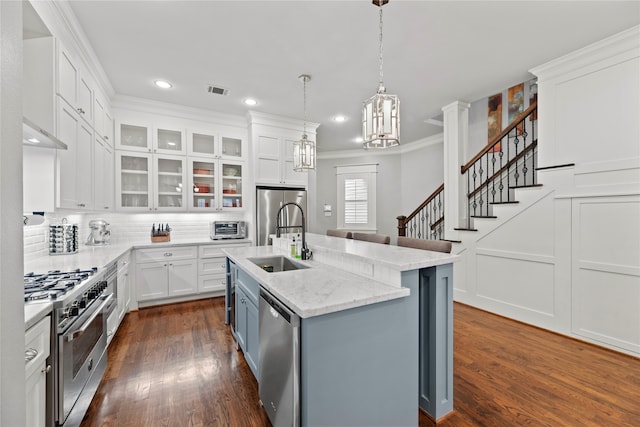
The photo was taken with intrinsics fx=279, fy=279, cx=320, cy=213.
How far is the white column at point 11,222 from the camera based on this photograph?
564 millimetres

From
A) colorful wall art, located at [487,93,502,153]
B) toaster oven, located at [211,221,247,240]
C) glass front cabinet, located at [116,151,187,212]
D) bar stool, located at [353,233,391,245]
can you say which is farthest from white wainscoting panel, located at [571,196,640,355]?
glass front cabinet, located at [116,151,187,212]

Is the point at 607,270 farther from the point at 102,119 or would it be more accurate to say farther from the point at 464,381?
the point at 102,119

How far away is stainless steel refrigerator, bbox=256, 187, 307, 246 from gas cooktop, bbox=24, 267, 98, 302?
240 centimetres

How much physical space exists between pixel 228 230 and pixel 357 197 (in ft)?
11.6

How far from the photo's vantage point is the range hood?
58.0 inches

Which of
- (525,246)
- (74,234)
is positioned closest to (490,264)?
(525,246)

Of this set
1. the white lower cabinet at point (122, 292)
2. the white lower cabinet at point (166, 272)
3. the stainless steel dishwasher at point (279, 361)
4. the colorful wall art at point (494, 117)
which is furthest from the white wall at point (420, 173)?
the white lower cabinet at point (122, 292)

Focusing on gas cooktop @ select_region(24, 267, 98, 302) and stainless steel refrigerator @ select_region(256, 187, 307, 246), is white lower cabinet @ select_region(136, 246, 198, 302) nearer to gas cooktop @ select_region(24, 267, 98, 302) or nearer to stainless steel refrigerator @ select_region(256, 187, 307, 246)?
stainless steel refrigerator @ select_region(256, 187, 307, 246)

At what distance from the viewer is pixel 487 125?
486 centimetres

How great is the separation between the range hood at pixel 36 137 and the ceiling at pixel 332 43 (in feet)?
3.75

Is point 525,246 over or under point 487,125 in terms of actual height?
under

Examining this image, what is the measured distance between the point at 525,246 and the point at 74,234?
16.1 ft

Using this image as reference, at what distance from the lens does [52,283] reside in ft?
5.35

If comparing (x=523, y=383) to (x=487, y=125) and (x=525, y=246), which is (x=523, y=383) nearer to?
(x=525, y=246)
